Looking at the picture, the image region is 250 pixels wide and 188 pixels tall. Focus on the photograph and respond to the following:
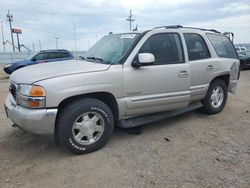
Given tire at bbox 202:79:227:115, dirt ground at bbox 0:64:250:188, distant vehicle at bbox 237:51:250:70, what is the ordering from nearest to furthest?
dirt ground at bbox 0:64:250:188, tire at bbox 202:79:227:115, distant vehicle at bbox 237:51:250:70

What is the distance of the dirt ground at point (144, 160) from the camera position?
2.95m

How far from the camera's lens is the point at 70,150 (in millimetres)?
3562

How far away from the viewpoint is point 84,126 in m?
3.62

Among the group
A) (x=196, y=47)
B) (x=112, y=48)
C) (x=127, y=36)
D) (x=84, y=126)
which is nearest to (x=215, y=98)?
(x=196, y=47)

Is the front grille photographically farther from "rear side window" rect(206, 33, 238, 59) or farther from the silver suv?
"rear side window" rect(206, 33, 238, 59)

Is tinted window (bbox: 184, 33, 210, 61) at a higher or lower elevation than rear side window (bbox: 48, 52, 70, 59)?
higher

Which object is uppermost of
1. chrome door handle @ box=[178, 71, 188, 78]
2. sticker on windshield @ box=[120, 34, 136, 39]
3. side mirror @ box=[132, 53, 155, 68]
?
sticker on windshield @ box=[120, 34, 136, 39]

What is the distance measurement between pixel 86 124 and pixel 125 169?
0.87m

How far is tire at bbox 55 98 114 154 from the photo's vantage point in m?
3.45

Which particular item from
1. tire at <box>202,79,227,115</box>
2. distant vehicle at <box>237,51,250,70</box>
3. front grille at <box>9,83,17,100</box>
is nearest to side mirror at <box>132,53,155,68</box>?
front grille at <box>9,83,17,100</box>

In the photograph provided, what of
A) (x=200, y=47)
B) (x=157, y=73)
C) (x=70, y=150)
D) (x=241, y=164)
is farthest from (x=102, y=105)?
(x=200, y=47)

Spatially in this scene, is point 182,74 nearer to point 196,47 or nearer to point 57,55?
point 196,47

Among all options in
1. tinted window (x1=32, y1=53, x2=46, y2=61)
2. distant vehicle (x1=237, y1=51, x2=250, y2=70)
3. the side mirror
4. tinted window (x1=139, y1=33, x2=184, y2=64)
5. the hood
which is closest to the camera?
the hood

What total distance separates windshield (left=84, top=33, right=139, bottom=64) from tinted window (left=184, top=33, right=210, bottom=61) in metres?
1.14
